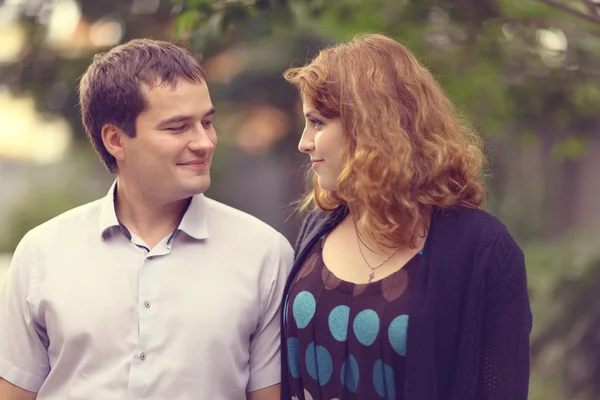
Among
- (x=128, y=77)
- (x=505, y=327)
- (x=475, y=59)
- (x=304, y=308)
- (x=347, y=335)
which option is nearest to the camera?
(x=505, y=327)

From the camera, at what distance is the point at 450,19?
13.5 feet

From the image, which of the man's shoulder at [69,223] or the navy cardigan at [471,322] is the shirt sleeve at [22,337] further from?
the navy cardigan at [471,322]

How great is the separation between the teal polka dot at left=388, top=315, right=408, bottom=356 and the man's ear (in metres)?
1.06

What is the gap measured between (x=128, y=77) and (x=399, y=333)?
A: 3.82ft

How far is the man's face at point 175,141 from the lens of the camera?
2787mm

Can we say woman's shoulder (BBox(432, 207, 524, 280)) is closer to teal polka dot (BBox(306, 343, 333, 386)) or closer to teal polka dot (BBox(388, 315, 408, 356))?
teal polka dot (BBox(388, 315, 408, 356))

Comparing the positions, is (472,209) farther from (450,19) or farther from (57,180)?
(57,180)

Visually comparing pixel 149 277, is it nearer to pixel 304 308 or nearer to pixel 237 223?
pixel 237 223

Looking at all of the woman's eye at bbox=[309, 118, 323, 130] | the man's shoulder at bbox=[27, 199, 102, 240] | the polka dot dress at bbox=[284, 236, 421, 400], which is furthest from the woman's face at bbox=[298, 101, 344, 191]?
the man's shoulder at bbox=[27, 199, 102, 240]

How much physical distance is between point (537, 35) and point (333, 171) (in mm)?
2334

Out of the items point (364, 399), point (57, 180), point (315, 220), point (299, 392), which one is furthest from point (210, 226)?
point (57, 180)

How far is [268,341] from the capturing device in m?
2.87

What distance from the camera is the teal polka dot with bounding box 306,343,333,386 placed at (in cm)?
259

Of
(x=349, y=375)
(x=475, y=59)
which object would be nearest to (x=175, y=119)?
(x=349, y=375)
